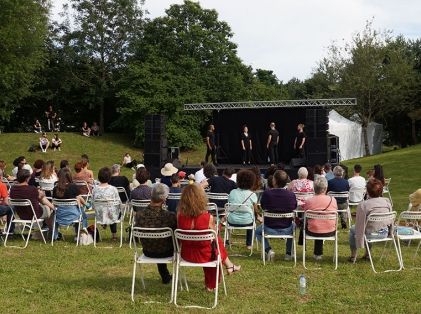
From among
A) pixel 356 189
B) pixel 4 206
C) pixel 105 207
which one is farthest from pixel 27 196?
pixel 356 189

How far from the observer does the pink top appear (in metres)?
6.40

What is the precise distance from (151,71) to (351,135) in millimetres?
12663

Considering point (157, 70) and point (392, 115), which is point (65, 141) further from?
point (392, 115)

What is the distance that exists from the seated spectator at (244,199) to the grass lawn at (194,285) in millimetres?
481

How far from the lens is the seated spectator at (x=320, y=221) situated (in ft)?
21.0

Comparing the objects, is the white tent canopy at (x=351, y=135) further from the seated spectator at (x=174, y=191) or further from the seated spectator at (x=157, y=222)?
the seated spectator at (x=157, y=222)

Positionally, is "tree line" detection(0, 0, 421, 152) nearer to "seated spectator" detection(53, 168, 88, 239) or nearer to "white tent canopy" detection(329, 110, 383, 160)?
"white tent canopy" detection(329, 110, 383, 160)

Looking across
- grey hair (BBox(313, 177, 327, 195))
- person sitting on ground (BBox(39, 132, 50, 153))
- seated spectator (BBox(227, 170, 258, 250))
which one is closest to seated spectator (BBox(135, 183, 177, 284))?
seated spectator (BBox(227, 170, 258, 250))

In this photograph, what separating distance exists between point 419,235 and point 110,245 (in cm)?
422

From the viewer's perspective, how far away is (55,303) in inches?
196

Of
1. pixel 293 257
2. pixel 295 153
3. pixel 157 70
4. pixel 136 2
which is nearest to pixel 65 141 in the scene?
pixel 157 70

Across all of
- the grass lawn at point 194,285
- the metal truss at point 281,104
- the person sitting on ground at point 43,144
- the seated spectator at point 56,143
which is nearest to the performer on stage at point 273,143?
the metal truss at point 281,104

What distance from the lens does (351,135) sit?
31016 millimetres

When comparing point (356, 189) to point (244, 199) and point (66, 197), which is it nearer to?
point (244, 199)
